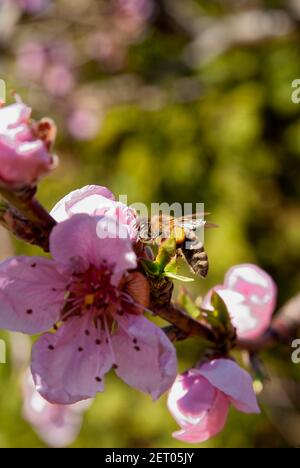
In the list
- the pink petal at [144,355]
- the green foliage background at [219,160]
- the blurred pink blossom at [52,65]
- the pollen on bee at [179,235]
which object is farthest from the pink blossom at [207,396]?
the blurred pink blossom at [52,65]

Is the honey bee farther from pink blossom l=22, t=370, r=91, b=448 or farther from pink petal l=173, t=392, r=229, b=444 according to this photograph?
pink blossom l=22, t=370, r=91, b=448

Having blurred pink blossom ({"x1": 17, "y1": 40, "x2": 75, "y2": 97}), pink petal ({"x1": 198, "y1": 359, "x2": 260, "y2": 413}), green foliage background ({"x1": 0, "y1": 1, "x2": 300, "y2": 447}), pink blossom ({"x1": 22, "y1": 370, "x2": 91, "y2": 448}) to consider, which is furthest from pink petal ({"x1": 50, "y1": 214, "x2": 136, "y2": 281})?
blurred pink blossom ({"x1": 17, "y1": 40, "x2": 75, "y2": 97})

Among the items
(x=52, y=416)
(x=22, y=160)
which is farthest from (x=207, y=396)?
(x=52, y=416)
